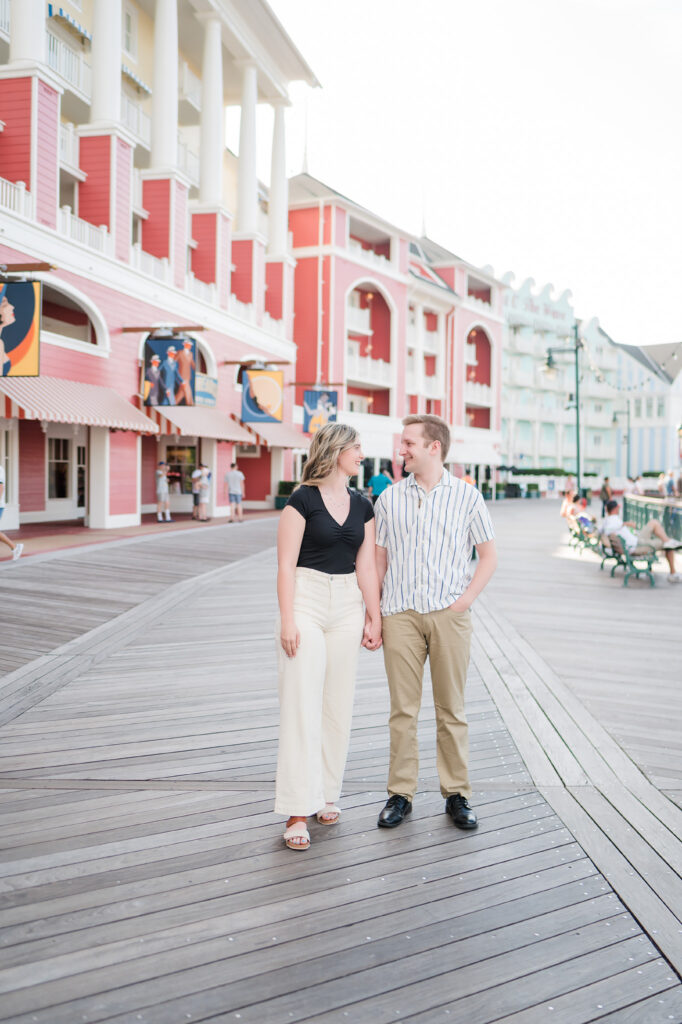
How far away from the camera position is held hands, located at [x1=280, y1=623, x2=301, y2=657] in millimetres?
3270

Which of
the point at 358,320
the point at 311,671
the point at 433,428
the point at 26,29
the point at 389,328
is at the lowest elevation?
the point at 311,671

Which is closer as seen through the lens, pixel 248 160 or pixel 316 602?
pixel 316 602

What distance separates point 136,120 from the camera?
24.2 metres

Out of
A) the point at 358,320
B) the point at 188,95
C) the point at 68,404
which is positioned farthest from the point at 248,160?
the point at 68,404

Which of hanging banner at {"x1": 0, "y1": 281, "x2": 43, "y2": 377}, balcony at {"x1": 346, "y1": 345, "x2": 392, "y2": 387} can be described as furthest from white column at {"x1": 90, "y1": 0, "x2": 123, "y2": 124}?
balcony at {"x1": 346, "y1": 345, "x2": 392, "y2": 387}

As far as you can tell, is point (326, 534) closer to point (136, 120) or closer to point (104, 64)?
point (104, 64)

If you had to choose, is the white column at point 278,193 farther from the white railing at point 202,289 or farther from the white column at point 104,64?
the white column at point 104,64

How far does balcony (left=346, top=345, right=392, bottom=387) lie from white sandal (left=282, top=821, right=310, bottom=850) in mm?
36858

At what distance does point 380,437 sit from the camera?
4081cm

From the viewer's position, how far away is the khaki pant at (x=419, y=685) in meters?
3.56

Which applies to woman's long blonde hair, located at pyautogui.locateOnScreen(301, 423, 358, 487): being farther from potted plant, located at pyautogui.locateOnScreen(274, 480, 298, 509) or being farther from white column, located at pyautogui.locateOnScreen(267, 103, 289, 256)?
white column, located at pyautogui.locateOnScreen(267, 103, 289, 256)

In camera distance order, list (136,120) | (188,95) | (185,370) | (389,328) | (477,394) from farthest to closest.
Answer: (477,394), (389,328), (188,95), (136,120), (185,370)

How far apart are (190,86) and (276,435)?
12.1 m

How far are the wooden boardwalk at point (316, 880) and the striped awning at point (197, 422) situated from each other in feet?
56.1
